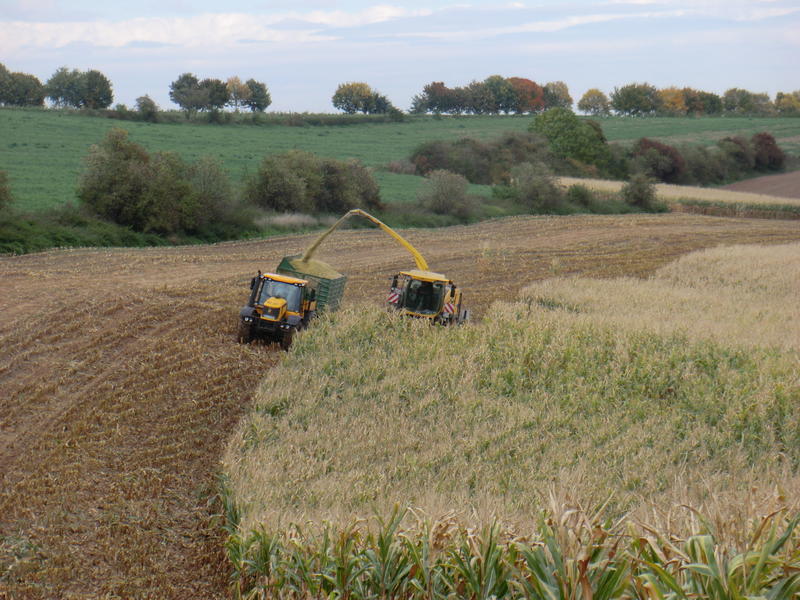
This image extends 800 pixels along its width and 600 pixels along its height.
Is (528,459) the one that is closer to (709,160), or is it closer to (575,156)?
(575,156)

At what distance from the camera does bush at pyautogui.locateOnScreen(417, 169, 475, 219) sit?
40.4m

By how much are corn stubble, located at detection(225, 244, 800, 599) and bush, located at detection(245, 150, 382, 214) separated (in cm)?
1701

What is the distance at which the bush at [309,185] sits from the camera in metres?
35.4

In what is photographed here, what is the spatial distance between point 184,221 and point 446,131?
49194 mm

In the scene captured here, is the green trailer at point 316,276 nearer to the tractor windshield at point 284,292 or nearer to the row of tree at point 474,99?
the tractor windshield at point 284,292

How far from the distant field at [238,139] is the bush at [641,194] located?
507 inches

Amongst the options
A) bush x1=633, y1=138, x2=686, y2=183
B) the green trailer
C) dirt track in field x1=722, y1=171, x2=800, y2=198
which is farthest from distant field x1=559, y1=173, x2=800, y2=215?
the green trailer

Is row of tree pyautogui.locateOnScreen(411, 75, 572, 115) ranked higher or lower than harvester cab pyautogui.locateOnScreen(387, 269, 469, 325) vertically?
higher

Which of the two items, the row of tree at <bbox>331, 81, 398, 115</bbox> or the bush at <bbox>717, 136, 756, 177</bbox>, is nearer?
the bush at <bbox>717, 136, 756, 177</bbox>

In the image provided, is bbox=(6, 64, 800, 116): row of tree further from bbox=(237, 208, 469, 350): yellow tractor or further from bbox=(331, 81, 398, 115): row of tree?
bbox=(237, 208, 469, 350): yellow tractor

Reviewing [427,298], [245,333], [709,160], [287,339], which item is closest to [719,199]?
[709,160]

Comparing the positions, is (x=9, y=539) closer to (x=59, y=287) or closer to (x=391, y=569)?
(x=391, y=569)

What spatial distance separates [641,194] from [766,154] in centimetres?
2996

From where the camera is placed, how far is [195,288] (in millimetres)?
20906
